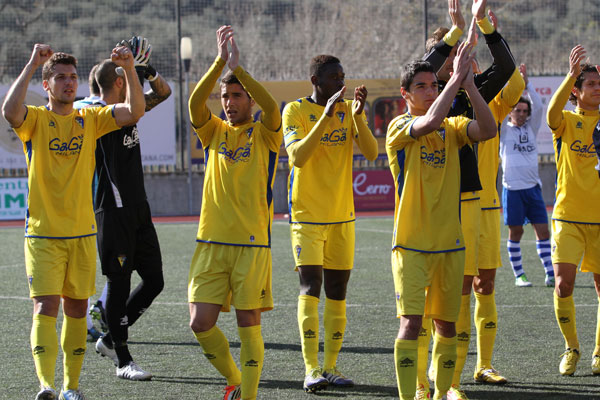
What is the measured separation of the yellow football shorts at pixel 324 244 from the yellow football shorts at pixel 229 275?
0.81 m

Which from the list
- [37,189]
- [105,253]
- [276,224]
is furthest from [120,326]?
[276,224]

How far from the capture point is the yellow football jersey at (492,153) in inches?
228

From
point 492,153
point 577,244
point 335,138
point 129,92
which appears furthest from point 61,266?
point 577,244

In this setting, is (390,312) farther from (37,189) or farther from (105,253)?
(37,189)

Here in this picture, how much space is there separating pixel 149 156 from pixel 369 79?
6.26 meters

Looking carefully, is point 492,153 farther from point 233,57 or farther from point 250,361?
point 250,361

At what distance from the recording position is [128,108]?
536 cm

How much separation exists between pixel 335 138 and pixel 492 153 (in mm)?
1094

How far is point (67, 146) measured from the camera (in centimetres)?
524

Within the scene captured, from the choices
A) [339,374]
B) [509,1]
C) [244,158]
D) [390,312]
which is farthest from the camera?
[509,1]

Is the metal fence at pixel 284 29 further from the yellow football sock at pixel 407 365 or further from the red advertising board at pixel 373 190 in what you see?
the yellow football sock at pixel 407 365

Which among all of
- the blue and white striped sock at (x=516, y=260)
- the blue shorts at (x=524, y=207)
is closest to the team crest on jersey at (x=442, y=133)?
the blue and white striped sock at (x=516, y=260)

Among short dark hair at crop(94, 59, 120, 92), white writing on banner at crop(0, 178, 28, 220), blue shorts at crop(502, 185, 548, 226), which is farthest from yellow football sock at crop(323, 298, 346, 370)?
white writing on banner at crop(0, 178, 28, 220)

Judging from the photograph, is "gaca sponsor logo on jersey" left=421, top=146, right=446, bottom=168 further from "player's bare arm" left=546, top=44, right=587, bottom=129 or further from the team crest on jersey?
"player's bare arm" left=546, top=44, right=587, bottom=129
